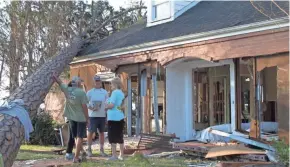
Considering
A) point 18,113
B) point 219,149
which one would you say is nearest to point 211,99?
point 219,149

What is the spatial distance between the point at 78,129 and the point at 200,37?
4.26 meters

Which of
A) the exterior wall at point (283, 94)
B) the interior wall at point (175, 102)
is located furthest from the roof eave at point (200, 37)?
the interior wall at point (175, 102)

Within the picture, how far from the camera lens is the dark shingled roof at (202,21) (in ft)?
29.5

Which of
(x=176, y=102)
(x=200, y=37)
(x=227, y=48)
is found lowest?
(x=176, y=102)

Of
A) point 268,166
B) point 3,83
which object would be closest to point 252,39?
point 268,166

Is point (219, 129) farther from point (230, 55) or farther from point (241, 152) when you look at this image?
point (241, 152)

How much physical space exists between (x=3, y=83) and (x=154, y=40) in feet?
39.7

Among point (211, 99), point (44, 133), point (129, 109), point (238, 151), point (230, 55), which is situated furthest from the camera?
point (44, 133)

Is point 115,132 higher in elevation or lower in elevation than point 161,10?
lower

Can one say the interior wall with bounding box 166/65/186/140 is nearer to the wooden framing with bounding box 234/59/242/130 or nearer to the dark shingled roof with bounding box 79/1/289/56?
the dark shingled roof with bounding box 79/1/289/56

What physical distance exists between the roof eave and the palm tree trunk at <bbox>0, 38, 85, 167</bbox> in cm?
166

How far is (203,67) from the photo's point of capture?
10805 mm

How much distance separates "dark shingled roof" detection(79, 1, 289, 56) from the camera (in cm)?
898

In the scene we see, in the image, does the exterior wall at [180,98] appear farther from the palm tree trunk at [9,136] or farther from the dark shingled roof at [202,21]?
the palm tree trunk at [9,136]
